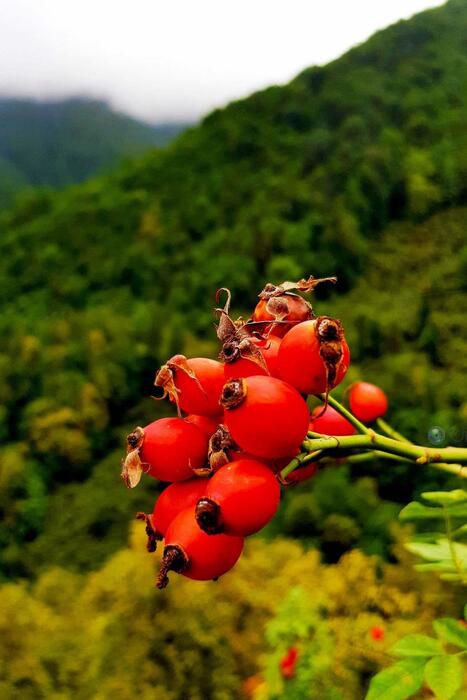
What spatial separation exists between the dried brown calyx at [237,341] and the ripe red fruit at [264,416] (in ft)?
0.23

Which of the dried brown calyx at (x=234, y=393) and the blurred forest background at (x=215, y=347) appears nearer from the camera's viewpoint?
the dried brown calyx at (x=234, y=393)

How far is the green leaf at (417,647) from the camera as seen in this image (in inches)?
61.4

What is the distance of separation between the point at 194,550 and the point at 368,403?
799mm

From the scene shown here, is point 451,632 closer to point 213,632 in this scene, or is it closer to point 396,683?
point 396,683

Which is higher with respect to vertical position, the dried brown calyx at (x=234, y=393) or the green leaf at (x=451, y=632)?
the dried brown calyx at (x=234, y=393)

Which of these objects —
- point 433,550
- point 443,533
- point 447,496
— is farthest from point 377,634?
point 447,496

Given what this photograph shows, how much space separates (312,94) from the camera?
5791 centimetres

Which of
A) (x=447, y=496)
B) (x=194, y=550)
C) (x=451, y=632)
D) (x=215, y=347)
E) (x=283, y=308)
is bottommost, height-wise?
Answer: (x=215, y=347)

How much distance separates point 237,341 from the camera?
110cm

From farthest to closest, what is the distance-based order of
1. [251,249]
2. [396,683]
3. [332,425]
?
[251,249], [396,683], [332,425]

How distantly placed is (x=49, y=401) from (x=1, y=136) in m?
63.7

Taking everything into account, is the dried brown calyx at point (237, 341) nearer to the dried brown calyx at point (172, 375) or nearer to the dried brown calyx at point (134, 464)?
the dried brown calyx at point (172, 375)

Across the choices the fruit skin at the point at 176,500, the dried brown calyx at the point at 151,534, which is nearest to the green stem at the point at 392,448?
the fruit skin at the point at 176,500

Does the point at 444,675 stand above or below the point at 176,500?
below
